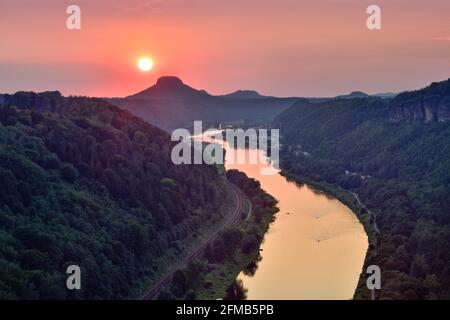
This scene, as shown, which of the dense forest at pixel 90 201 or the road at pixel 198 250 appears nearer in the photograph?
the dense forest at pixel 90 201

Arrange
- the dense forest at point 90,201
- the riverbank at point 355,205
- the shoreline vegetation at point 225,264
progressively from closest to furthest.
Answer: the dense forest at point 90,201 < the shoreline vegetation at point 225,264 < the riverbank at point 355,205

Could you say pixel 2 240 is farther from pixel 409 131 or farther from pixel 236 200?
pixel 409 131

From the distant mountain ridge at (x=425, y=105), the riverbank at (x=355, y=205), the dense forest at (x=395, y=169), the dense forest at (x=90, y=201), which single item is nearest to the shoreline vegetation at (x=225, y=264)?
the dense forest at (x=90, y=201)

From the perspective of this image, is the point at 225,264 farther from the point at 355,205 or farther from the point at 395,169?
the point at 395,169

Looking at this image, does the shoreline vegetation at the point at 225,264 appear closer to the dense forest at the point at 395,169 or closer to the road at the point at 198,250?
the road at the point at 198,250

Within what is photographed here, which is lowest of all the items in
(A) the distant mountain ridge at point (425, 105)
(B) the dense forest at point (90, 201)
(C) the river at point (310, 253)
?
(C) the river at point (310, 253)

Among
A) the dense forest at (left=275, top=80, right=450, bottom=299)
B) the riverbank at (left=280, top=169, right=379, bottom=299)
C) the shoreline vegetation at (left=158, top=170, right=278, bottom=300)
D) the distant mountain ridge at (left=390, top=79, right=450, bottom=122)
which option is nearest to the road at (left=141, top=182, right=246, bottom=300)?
the shoreline vegetation at (left=158, top=170, right=278, bottom=300)
